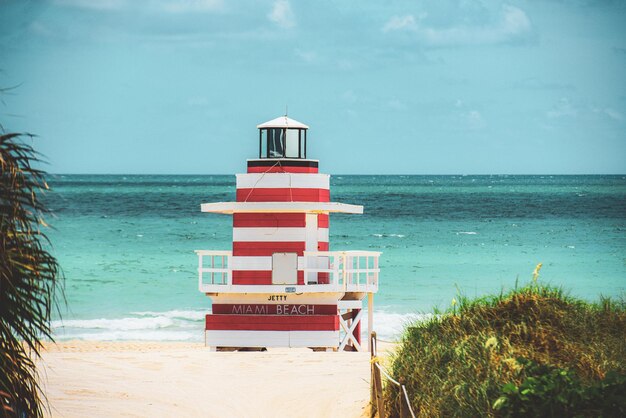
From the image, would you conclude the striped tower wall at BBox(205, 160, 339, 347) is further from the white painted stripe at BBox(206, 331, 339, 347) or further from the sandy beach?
the sandy beach

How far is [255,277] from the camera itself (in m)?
18.6

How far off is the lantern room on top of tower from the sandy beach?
3.56m

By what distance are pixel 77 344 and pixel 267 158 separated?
23.7ft

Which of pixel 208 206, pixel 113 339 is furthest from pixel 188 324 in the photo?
pixel 208 206

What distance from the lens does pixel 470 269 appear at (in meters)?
44.0

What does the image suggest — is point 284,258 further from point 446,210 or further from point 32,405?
point 446,210

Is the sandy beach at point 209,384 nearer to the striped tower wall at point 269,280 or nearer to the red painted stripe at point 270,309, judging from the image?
the striped tower wall at point 269,280

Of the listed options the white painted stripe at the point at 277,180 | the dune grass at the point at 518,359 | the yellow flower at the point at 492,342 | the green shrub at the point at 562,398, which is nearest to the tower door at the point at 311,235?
the white painted stripe at the point at 277,180

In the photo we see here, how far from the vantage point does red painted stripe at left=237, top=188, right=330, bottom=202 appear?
61.8 feet

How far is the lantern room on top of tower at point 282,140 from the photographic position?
19.5 metres

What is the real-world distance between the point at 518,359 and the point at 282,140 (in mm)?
10134

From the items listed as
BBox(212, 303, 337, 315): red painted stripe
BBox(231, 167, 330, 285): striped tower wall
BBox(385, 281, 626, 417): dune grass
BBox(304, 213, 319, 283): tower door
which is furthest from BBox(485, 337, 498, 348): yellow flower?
BBox(304, 213, 319, 283): tower door

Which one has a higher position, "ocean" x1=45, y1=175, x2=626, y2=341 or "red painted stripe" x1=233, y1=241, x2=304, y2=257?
"red painted stripe" x1=233, y1=241, x2=304, y2=257

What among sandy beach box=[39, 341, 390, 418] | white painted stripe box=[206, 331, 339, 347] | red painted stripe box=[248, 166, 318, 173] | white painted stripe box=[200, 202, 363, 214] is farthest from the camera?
red painted stripe box=[248, 166, 318, 173]
